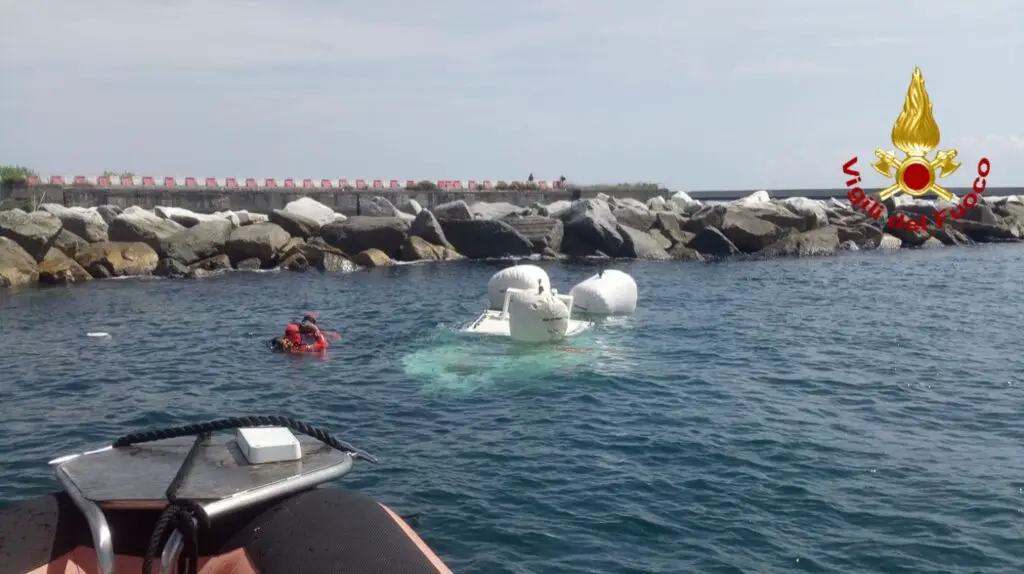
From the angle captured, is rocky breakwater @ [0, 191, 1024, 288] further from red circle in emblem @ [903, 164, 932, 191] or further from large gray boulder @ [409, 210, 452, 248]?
red circle in emblem @ [903, 164, 932, 191]

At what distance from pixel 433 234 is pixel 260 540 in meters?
35.0

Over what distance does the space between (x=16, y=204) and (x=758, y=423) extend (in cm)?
3957

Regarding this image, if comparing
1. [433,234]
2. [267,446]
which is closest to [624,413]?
[267,446]

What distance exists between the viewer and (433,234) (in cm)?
3994

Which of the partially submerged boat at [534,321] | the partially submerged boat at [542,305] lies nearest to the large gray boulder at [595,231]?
the partially submerged boat at [542,305]

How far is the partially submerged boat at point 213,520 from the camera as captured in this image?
4.96 meters

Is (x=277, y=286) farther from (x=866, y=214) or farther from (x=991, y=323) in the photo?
(x=866, y=214)

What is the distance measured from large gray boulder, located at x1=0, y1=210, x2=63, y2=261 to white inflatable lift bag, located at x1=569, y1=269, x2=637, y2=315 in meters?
20.6

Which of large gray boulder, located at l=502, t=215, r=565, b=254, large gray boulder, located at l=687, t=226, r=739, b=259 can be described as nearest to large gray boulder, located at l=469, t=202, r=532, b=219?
large gray boulder, located at l=502, t=215, r=565, b=254

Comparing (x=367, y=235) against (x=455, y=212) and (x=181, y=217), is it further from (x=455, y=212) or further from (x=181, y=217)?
(x=181, y=217)

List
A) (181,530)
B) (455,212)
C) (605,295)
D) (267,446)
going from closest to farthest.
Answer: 1. (181,530)
2. (267,446)
3. (605,295)
4. (455,212)

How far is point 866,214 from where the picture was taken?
52344 millimetres

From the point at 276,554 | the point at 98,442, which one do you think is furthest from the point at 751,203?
the point at 276,554

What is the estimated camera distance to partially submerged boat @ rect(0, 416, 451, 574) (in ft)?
16.3
